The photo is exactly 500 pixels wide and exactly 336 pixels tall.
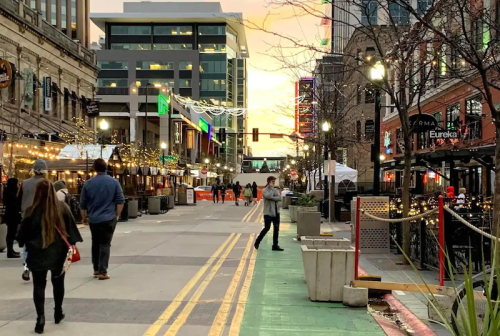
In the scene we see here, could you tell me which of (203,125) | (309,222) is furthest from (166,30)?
(309,222)

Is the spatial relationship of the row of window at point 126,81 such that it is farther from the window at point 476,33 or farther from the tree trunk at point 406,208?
the tree trunk at point 406,208

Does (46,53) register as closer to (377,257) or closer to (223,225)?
(223,225)

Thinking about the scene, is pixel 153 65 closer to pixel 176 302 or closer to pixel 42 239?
pixel 176 302

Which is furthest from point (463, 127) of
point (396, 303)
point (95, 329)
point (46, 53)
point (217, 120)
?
point (217, 120)

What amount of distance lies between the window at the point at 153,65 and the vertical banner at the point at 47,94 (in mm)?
84942

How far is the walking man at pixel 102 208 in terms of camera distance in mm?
8641

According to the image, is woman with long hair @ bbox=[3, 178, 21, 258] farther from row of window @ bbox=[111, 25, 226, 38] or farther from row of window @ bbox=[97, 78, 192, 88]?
row of window @ bbox=[111, 25, 226, 38]

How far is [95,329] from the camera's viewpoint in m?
5.88

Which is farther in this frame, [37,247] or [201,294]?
[201,294]

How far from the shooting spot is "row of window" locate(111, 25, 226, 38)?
391 feet

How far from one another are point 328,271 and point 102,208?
12.9 feet

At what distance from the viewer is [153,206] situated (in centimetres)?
2670

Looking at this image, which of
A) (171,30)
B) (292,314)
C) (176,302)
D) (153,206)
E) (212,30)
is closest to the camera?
(292,314)

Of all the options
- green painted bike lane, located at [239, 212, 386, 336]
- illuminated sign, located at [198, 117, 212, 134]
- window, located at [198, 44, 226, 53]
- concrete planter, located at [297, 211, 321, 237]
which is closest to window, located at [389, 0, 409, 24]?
concrete planter, located at [297, 211, 321, 237]
